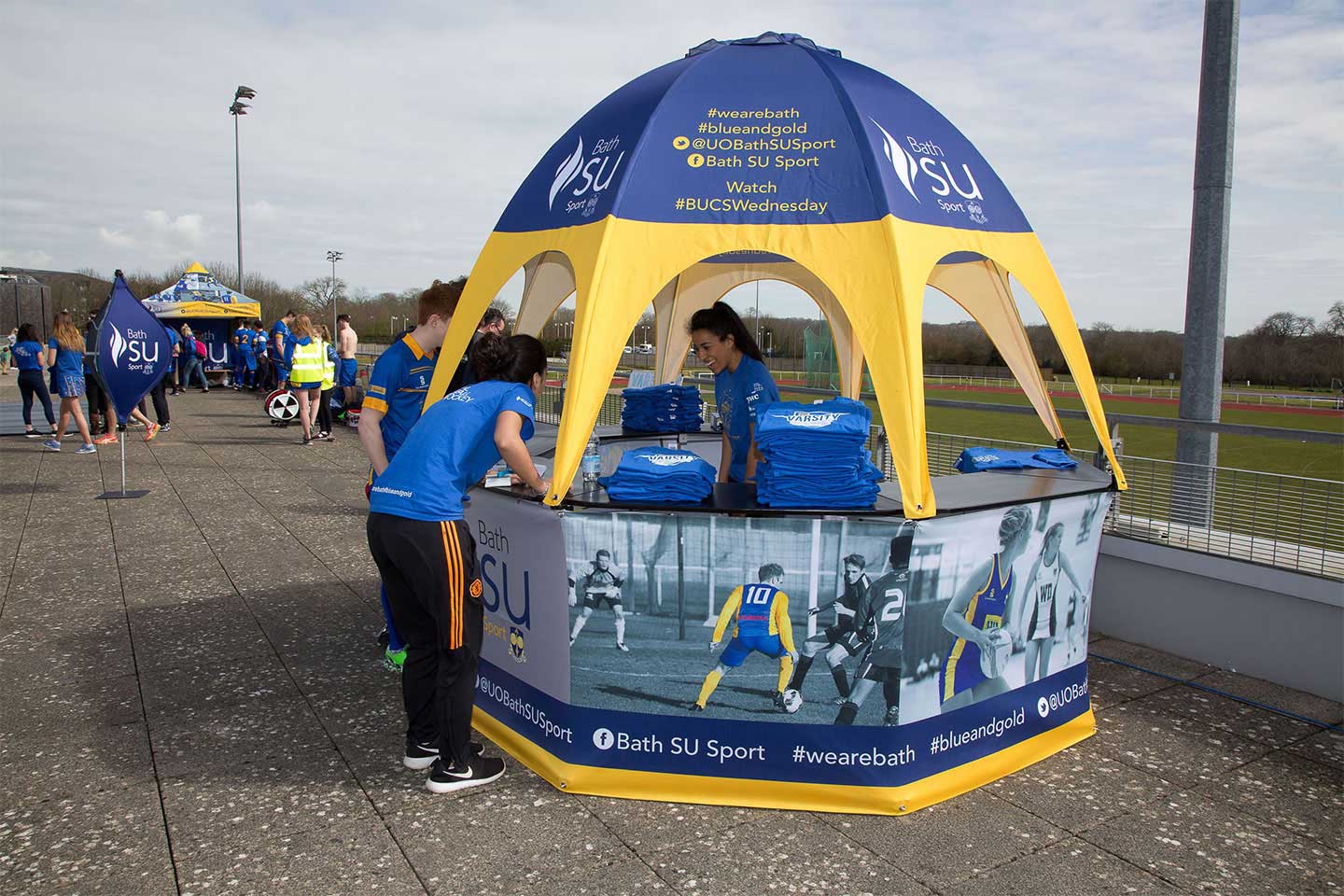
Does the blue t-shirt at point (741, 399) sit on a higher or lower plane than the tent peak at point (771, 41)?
lower

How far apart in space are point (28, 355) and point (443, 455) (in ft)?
41.8

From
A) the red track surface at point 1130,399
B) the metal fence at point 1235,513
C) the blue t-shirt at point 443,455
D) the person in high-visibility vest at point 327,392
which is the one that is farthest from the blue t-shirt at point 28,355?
the metal fence at point 1235,513

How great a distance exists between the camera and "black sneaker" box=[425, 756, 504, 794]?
3.70 m

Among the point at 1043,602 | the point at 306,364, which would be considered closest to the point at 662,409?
the point at 1043,602

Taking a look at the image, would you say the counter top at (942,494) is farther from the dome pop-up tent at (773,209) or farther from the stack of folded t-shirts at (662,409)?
the stack of folded t-shirts at (662,409)

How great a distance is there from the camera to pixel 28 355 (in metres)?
13.3

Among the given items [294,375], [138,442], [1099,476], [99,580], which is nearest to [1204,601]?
[1099,476]

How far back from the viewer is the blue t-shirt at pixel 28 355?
1320cm

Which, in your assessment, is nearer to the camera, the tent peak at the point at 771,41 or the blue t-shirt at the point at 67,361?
the tent peak at the point at 771,41

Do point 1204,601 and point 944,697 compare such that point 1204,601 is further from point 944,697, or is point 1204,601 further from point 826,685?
point 826,685

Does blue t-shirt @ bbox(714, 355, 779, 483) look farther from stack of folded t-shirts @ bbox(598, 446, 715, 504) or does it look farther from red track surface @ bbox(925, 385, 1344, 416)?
red track surface @ bbox(925, 385, 1344, 416)

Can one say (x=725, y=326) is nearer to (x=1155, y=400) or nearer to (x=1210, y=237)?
(x=1210, y=237)

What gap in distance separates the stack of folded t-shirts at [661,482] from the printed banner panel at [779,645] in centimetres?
20

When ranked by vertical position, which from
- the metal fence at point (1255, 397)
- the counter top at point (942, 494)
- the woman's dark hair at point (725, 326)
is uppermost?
the woman's dark hair at point (725, 326)
